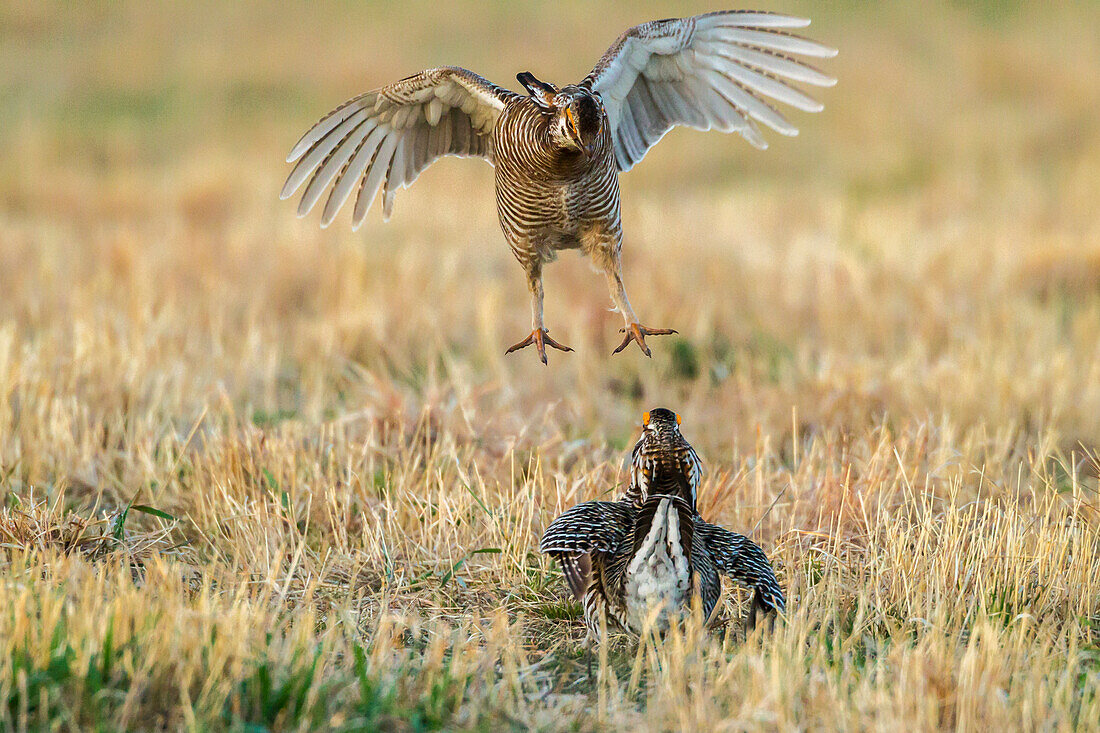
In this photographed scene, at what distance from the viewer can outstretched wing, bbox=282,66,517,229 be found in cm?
365

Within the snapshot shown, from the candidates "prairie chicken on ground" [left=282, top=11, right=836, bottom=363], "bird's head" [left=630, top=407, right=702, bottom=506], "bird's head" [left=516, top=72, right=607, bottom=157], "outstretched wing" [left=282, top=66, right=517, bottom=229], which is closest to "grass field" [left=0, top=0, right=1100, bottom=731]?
"bird's head" [left=630, top=407, right=702, bottom=506]

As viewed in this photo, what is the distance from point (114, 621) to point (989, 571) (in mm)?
2559

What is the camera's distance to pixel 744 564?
132 inches

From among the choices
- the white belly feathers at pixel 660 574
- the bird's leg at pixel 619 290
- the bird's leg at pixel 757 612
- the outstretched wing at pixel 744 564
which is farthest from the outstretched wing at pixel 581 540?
the bird's leg at pixel 619 290

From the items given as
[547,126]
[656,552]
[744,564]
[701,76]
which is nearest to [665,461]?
[656,552]

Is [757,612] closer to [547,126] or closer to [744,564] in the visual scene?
[744,564]

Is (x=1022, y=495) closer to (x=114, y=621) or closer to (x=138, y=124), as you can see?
(x=114, y=621)

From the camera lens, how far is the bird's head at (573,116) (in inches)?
104

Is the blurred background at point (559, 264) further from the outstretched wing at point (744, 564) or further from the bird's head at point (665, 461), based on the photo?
the bird's head at point (665, 461)

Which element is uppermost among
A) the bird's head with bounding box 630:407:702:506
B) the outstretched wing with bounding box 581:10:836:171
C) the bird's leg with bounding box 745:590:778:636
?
the outstretched wing with bounding box 581:10:836:171

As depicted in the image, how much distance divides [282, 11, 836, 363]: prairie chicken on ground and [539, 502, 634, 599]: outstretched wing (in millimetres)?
522

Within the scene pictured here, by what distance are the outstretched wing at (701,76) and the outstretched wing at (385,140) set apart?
0.44 m

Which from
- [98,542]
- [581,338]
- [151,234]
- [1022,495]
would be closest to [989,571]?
[1022,495]

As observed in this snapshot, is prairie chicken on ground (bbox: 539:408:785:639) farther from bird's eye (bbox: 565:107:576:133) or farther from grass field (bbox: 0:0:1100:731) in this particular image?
bird's eye (bbox: 565:107:576:133)
